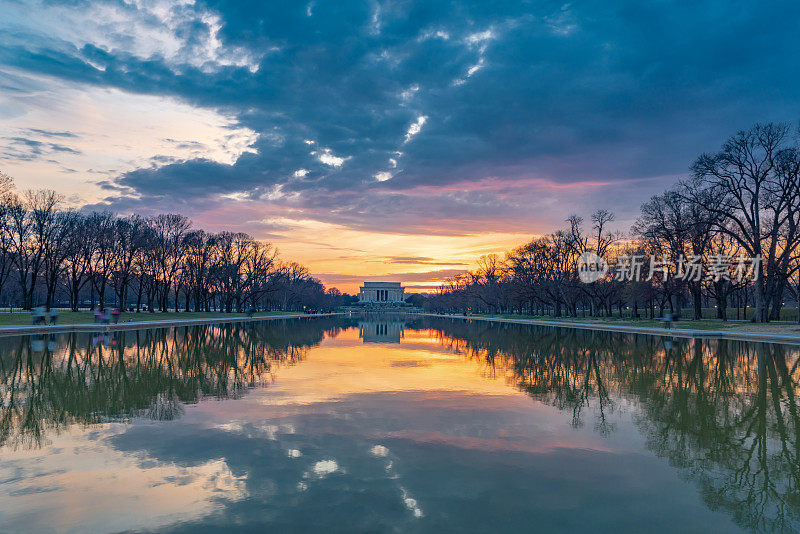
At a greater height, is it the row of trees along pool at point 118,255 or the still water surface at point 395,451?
the row of trees along pool at point 118,255

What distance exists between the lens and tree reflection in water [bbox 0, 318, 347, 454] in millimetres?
10312

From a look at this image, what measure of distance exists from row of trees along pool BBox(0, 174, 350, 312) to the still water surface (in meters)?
49.9

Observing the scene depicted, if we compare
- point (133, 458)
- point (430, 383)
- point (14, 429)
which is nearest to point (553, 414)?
point (430, 383)

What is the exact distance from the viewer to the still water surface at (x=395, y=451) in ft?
18.6

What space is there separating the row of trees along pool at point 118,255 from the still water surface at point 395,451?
49.9 meters

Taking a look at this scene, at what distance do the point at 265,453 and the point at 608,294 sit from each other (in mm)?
63228

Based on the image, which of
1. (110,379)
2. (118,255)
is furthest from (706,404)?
(118,255)

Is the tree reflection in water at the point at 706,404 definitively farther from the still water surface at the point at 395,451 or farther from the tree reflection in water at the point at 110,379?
the tree reflection in water at the point at 110,379

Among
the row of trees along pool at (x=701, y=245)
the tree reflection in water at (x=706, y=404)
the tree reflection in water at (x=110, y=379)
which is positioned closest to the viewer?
the tree reflection in water at (x=706, y=404)

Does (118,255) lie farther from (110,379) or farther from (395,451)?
(395,451)

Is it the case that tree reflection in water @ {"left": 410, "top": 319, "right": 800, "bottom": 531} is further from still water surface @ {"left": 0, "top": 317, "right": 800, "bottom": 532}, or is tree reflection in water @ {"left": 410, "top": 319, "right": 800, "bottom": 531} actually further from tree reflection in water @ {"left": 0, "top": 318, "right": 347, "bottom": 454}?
tree reflection in water @ {"left": 0, "top": 318, "right": 347, "bottom": 454}

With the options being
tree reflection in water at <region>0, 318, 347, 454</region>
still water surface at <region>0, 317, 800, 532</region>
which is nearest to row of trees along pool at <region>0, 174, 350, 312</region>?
tree reflection in water at <region>0, 318, 347, 454</region>

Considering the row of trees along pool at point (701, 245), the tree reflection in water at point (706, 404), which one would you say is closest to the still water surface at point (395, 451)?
the tree reflection in water at point (706, 404)

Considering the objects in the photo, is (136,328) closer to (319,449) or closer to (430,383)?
(430,383)
